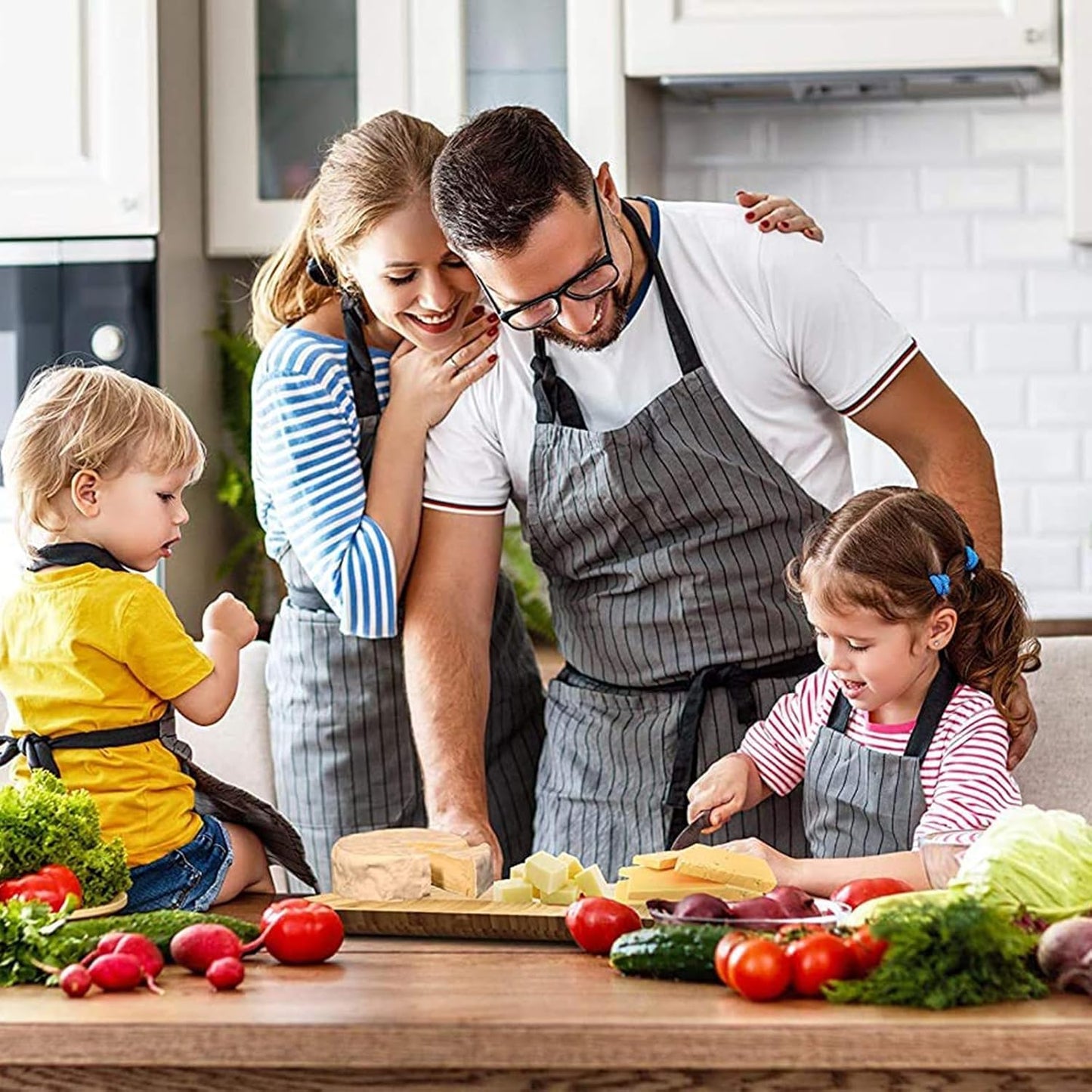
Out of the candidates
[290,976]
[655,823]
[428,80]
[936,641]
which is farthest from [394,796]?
[428,80]

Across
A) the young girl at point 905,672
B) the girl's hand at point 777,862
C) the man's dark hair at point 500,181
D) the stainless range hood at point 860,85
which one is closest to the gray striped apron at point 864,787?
the young girl at point 905,672

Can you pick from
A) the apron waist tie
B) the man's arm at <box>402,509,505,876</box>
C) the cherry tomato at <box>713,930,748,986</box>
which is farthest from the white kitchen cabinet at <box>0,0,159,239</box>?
the cherry tomato at <box>713,930,748,986</box>

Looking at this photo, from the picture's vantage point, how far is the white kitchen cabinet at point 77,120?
3.46m

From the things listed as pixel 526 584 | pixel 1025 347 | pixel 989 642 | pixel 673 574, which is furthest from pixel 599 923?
pixel 1025 347

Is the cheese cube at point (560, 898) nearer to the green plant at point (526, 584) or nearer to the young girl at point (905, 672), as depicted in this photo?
the young girl at point (905, 672)

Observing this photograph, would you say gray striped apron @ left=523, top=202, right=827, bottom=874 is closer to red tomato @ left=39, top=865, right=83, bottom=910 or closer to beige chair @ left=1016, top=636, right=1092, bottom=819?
beige chair @ left=1016, top=636, right=1092, bottom=819

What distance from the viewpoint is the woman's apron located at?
181cm

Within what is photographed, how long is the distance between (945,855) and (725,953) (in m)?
0.48

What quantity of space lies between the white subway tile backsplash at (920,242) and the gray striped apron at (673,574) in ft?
5.51

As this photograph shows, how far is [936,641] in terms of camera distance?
1953mm

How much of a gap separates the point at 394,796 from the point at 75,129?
168cm

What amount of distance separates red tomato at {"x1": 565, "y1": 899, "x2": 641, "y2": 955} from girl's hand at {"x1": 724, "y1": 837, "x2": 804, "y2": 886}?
0.69ft

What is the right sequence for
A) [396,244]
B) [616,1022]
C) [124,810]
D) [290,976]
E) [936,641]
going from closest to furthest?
1. [616,1022]
2. [290,976]
3. [124,810]
4. [936,641]
5. [396,244]

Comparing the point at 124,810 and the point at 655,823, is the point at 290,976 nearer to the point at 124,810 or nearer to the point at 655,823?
the point at 124,810
